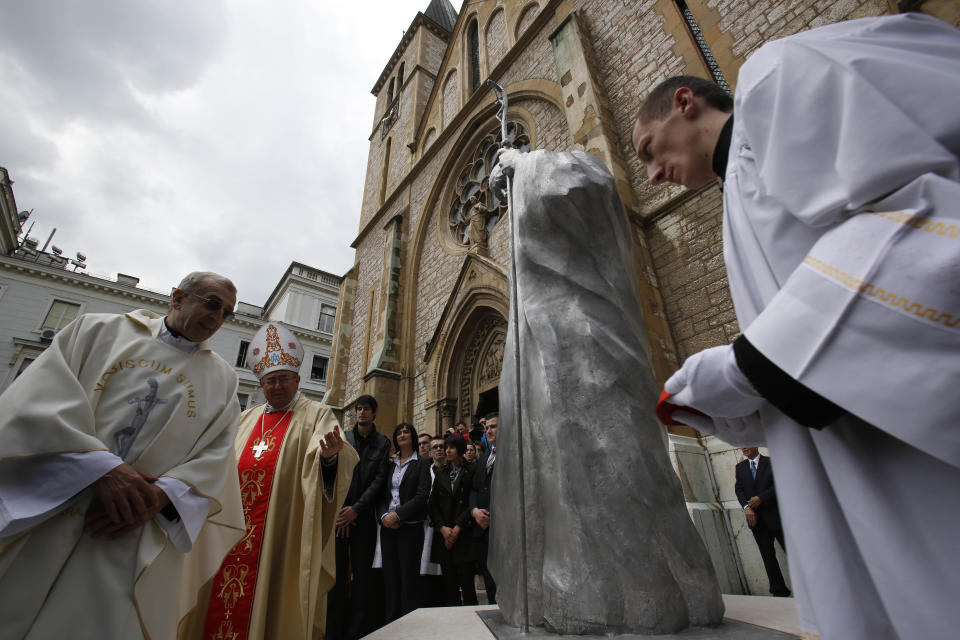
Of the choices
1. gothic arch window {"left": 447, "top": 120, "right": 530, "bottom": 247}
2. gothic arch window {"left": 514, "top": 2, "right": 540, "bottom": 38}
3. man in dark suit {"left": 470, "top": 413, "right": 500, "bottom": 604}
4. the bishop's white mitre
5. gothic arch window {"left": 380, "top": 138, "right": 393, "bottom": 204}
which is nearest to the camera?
the bishop's white mitre

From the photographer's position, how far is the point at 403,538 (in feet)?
10.3

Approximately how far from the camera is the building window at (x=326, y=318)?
24844 mm

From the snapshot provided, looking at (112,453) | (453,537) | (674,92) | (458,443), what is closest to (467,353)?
(458,443)

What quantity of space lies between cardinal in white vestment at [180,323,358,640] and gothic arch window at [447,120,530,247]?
648 cm

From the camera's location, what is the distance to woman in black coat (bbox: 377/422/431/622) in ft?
9.89

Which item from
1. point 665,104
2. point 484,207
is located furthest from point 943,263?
point 484,207

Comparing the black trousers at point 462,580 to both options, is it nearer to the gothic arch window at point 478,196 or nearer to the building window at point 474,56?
the gothic arch window at point 478,196

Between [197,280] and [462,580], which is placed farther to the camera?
[462,580]

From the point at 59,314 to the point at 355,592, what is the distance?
24844mm

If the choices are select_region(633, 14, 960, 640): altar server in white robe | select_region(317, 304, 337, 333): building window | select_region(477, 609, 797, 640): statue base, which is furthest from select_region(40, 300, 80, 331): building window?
select_region(633, 14, 960, 640): altar server in white robe

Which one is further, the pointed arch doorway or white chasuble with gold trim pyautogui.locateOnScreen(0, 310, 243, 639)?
the pointed arch doorway

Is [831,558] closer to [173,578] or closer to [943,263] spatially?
[943,263]

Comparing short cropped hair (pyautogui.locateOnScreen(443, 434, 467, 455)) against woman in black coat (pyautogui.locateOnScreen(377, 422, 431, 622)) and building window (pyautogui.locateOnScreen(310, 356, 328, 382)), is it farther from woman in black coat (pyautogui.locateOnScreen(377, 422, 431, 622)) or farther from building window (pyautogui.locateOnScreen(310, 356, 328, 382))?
building window (pyautogui.locateOnScreen(310, 356, 328, 382))

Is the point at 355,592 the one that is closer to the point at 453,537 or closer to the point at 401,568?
the point at 401,568
